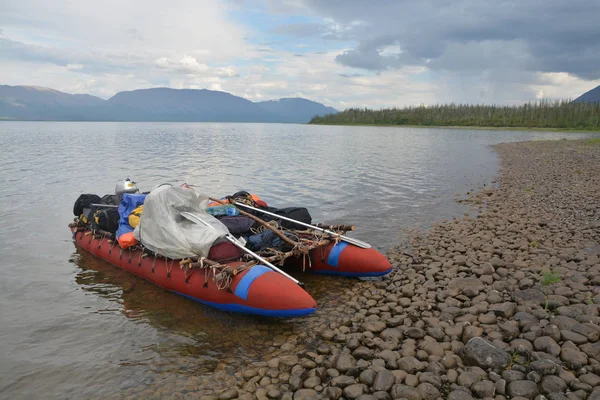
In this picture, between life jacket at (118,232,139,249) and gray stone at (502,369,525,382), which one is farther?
life jacket at (118,232,139,249)

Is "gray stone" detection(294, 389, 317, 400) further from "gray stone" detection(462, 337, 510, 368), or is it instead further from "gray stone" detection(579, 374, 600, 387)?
"gray stone" detection(579, 374, 600, 387)

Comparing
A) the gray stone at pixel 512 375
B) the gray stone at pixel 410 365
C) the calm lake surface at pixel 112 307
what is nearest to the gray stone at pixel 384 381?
the gray stone at pixel 410 365

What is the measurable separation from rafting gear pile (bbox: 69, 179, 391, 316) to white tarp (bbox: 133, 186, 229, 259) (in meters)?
0.02

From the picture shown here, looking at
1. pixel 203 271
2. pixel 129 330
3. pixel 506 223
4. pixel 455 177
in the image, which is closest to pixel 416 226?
pixel 506 223

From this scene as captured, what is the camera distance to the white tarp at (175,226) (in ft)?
27.2

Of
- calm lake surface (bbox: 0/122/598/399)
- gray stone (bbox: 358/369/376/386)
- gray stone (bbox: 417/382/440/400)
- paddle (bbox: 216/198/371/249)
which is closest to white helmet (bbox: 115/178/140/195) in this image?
calm lake surface (bbox: 0/122/598/399)

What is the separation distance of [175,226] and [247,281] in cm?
235

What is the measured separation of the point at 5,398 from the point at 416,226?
39.1 ft

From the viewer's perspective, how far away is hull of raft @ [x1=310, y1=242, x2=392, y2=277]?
8812 mm

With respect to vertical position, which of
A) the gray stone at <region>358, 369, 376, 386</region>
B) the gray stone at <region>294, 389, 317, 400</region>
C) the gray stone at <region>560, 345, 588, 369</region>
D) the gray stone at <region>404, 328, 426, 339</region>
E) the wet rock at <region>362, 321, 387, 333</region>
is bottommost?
the gray stone at <region>294, 389, 317, 400</region>

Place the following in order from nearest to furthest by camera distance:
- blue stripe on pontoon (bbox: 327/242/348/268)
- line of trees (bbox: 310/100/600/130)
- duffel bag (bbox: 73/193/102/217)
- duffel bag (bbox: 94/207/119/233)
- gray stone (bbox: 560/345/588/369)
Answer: gray stone (bbox: 560/345/588/369) → blue stripe on pontoon (bbox: 327/242/348/268) → duffel bag (bbox: 94/207/119/233) → duffel bag (bbox: 73/193/102/217) → line of trees (bbox: 310/100/600/130)

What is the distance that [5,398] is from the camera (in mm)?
5633

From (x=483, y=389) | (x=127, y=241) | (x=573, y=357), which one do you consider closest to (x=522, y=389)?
(x=483, y=389)

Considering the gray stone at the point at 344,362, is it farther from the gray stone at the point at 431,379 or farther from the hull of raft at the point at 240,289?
the hull of raft at the point at 240,289
